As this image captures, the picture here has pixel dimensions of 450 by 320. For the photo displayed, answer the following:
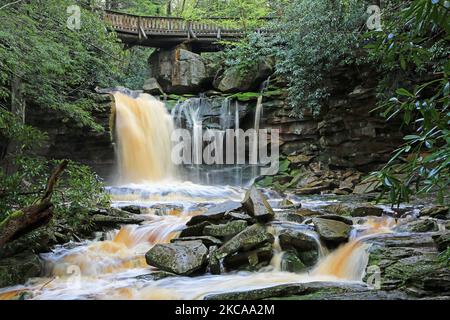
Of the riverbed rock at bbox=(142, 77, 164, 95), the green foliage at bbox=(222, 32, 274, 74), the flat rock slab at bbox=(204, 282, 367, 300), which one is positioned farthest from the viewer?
the riverbed rock at bbox=(142, 77, 164, 95)

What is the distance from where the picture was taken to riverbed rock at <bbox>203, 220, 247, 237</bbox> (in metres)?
6.23

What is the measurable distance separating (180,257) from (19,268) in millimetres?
2315

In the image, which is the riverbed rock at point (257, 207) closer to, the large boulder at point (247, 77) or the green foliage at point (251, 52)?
the large boulder at point (247, 77)

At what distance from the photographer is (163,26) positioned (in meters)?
19.0

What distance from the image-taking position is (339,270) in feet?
17.4

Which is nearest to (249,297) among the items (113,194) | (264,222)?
(264,222)

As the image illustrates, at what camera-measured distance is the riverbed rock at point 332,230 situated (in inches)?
232

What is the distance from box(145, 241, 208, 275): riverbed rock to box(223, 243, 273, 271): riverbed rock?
0.41 metres

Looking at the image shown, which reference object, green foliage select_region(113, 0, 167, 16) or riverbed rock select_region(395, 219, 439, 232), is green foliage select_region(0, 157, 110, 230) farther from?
green foliage select_region(113, 0, 167, 16)

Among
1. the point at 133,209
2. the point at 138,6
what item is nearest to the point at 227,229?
the point at 133,209

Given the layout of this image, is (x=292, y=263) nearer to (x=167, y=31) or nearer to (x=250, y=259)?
(x=250, y=259)

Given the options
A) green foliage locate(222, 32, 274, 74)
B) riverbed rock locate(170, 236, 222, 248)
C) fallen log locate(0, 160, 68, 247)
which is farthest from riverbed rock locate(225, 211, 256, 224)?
green foliage locate(222, 32, 274, 74)

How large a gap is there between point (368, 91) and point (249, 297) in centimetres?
1008

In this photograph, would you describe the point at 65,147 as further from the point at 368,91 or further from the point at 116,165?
the point at 368,91
